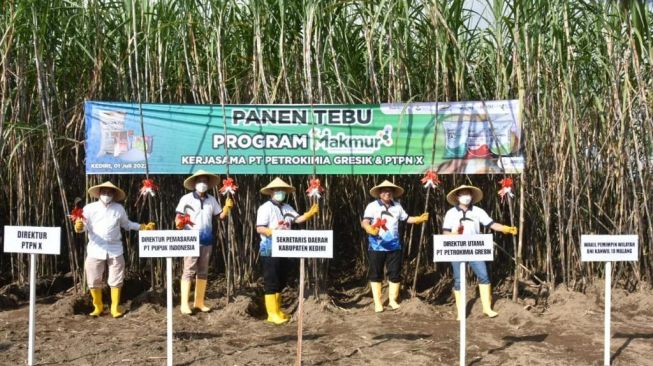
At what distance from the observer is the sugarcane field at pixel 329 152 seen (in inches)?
236

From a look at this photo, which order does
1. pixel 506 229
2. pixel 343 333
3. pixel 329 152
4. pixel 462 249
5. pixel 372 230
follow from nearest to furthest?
pixel 462 249 < pixel 343 333 < pixel 506 229 < pixel 372 230 < pixel 329 152

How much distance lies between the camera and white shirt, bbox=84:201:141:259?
19.8 ft

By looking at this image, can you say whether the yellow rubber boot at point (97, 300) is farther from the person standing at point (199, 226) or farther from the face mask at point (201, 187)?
the face mask at point (201, 187)

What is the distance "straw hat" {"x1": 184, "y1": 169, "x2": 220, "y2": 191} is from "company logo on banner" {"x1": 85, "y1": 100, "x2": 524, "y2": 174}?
0.16 metres

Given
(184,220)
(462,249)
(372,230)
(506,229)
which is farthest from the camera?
(372,230)

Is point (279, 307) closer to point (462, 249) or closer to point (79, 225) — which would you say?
point (79, 225)

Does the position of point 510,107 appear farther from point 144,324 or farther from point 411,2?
point 144,324

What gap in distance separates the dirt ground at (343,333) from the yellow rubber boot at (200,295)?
105 millimetres

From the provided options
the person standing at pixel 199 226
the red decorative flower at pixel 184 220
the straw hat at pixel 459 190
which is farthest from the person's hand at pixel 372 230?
the red decorative flower at pixel 184 220

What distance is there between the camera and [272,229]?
5.89 meters

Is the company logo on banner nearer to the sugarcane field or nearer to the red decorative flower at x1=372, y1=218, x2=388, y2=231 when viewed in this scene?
the sugarcane field

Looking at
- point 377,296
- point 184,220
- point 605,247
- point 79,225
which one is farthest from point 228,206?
point 605,247

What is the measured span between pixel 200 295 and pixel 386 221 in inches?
66.5

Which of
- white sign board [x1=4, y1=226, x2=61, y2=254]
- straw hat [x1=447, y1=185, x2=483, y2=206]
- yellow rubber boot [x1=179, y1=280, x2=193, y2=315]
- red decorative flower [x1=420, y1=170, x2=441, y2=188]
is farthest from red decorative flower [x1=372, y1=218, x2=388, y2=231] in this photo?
white sign board [x1=4, y1=226, x2=61, y2=254]
